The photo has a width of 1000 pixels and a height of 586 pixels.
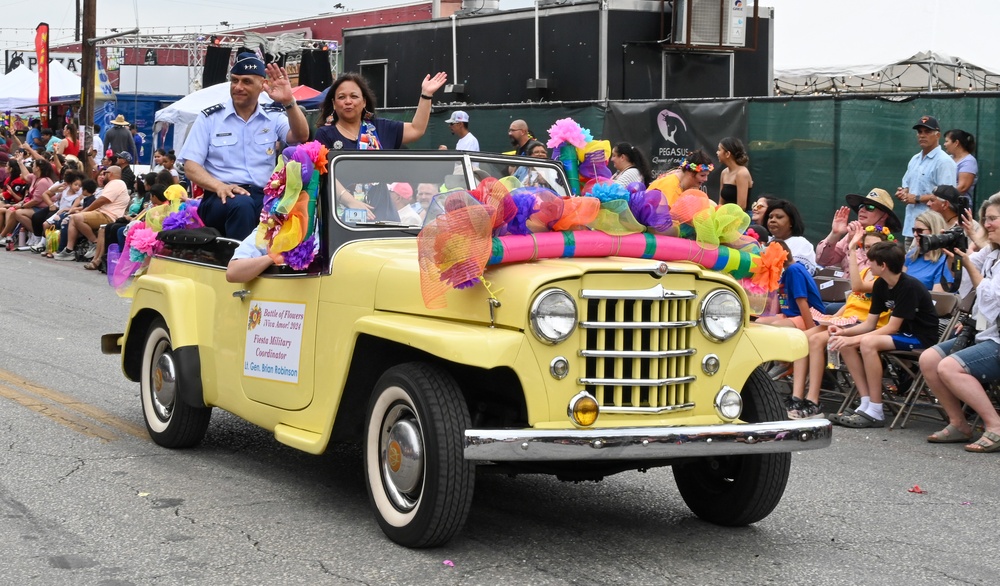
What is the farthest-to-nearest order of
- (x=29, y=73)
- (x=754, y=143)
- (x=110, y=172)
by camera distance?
(x=29, y=73) → (x=110, y=172) → (x=754, y=143)

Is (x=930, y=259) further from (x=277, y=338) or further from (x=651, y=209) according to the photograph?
(x=277, y=338)

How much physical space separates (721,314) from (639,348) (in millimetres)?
439

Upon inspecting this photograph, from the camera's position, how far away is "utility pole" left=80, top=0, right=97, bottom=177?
27.7m

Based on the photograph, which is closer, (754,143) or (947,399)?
(947,399)

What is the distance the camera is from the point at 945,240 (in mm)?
8789

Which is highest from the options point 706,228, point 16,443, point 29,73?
point 29,73

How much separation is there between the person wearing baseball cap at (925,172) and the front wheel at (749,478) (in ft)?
19.9

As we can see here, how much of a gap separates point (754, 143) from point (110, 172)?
456 inches

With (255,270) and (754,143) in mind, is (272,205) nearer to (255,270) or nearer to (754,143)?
(255,270)

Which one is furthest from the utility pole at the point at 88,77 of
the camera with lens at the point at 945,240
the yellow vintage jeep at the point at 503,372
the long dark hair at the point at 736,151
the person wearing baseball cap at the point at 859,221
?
the yellow vintage jeep at the point at 503,372

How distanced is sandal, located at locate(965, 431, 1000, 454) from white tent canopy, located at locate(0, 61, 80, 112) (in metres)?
32.3

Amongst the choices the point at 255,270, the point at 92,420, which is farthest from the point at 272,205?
the point at 92,420

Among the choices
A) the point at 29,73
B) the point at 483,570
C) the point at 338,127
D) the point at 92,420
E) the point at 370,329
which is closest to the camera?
the point at 483,570

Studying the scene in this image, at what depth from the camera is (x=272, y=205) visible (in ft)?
19.4
